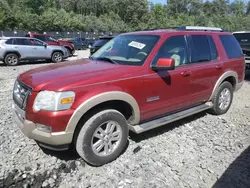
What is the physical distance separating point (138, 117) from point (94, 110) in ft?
2.42

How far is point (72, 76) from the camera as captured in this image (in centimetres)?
307

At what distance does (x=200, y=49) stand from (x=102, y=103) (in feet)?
7.60

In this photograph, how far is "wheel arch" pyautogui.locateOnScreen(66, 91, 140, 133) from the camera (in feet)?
9.43

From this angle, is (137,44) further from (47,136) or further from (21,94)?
(47,136)

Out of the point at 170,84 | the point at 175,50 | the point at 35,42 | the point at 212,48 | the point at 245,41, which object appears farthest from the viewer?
the point at 35,42

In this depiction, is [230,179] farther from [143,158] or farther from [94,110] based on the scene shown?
[94,110]

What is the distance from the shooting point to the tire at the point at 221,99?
4.94m

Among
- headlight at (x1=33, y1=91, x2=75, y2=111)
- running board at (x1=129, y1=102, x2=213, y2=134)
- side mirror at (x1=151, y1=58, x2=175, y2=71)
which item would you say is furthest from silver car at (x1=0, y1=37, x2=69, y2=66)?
side mirror at (x1=151, y1=58, x2=175, y2=71)

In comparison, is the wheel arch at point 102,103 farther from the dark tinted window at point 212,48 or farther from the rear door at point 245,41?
the rear door at point 245,41

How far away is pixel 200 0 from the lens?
117 meters

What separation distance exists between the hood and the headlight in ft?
0.23

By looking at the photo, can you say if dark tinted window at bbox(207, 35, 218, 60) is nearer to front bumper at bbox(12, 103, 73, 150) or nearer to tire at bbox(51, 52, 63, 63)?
front bumper at bbox(12, 103, 73, 150)

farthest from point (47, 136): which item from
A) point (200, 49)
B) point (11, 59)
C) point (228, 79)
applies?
point (11, 59)

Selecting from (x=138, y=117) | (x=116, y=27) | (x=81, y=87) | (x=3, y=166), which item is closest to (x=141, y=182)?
(x=138, y=117)
